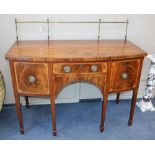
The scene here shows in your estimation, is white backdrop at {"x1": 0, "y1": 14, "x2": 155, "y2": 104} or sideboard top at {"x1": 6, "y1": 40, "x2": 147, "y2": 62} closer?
sideboard top at {"x1": 6, "y1": 40, "x2": 147, "y2": 62}

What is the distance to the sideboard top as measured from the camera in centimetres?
152

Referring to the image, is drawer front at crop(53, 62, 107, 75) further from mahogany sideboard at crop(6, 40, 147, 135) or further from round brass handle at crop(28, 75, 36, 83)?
round brass handle at crop(28, 75, 36, 83)

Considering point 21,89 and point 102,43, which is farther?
point 102,43

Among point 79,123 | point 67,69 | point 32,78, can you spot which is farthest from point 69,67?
point 79,123

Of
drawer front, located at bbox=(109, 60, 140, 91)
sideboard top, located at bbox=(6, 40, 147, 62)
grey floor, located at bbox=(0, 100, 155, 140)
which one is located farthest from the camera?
grey floor, located at bbox=(0, 100, 155, 140)

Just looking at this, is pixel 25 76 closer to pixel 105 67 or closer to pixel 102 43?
pixel 105 67

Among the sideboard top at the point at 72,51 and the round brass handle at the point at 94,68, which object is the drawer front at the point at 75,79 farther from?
the sideboard top at the point at 72,51

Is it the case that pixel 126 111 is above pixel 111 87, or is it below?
below

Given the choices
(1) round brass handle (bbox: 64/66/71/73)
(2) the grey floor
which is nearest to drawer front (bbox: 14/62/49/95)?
(1) round brass handle (bbox: 64/66/71/73)

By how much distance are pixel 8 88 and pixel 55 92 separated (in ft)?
2.54

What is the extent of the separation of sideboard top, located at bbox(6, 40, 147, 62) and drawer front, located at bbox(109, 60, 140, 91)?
66 millimetres
